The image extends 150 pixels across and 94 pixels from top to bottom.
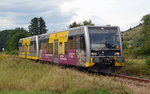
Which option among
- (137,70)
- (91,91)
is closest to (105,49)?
(137,70)

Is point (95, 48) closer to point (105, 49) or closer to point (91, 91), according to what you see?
point (105, 49)

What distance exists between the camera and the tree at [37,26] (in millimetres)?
88062

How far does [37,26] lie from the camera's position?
88.3m

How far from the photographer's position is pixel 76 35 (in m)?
14.8

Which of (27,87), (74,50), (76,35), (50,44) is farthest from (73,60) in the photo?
(27,87)

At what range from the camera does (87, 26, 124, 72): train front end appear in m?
13.4

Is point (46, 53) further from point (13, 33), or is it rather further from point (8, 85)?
point (13, 33)

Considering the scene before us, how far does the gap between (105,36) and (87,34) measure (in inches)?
46.4

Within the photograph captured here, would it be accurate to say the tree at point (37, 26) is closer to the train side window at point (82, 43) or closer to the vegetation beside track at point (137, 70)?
the vegetation beside track at point (137, 70)

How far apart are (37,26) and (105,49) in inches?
3030

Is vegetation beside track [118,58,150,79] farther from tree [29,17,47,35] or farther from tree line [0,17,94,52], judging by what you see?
tree [29,17,47,35]

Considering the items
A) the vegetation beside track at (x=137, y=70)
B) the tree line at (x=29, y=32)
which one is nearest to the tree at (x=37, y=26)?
the tree line at (x=29, y=32)

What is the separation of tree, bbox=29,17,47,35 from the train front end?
75142mm

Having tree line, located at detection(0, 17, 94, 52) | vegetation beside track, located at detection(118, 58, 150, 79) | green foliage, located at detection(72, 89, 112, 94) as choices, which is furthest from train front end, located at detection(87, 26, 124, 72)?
tree line, located at detection(0, 17, 94, 52)
